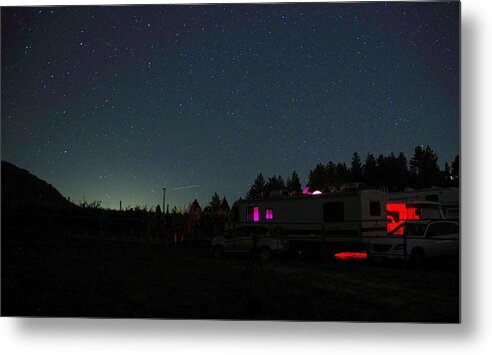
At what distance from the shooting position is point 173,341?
14.8 feet

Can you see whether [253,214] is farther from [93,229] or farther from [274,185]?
[93,229]

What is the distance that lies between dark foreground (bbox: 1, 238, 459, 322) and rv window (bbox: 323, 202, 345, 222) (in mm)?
3108

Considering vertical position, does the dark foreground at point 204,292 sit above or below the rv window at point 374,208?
below

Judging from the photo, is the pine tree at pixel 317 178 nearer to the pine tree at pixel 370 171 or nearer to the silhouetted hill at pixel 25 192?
the pine tree at pixel 370 171

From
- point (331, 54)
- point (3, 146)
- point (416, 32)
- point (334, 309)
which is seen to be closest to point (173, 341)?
point (334, 309)

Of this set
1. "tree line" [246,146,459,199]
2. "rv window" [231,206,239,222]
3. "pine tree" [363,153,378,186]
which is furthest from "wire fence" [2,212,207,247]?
"pine tree" [363,153,378,186]

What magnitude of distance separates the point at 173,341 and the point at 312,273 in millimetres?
2385

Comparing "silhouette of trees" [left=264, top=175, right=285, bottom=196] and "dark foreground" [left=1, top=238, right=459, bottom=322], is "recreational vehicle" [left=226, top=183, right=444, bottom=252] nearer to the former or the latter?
"silhouette of trees" [left=264, top=175, right=285, bottom=196]

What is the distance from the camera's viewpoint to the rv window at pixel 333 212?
9.33 metres

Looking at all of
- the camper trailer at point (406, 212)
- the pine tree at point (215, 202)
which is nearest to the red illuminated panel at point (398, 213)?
the camper trailer at point (406, 212)

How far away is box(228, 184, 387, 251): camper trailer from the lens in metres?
8.48

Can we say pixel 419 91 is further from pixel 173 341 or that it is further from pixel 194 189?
pixel 173 341

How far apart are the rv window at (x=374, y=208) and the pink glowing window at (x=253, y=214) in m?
1.96

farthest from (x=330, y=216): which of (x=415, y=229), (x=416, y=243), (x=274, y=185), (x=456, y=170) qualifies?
(x=456, y=170)
